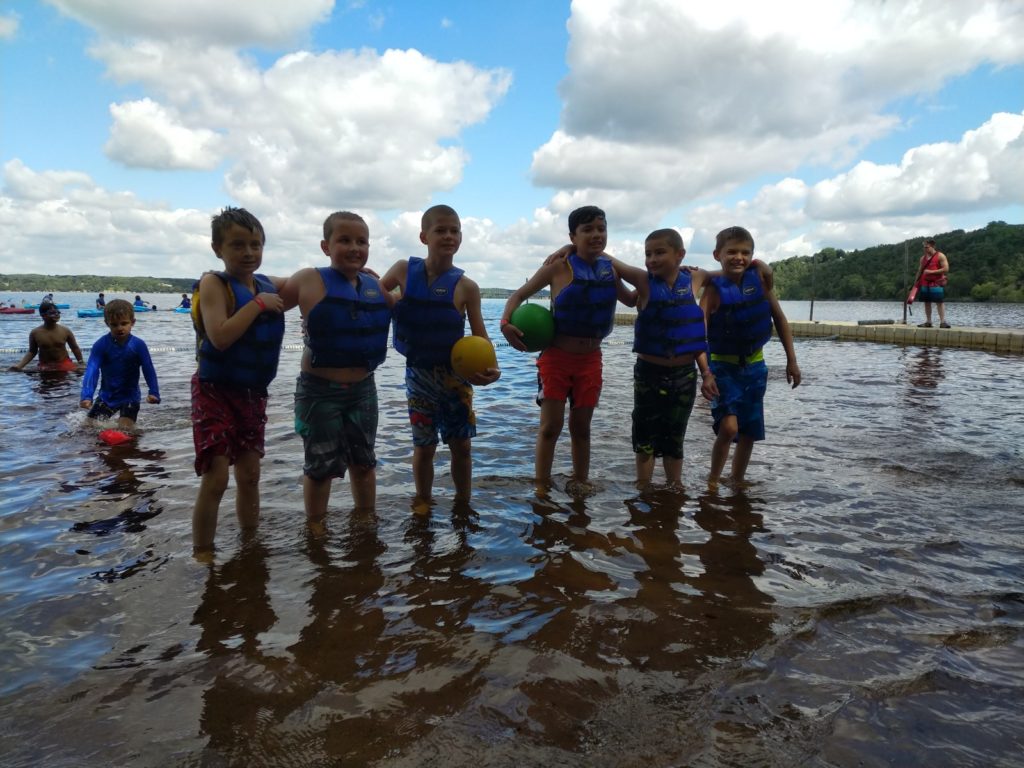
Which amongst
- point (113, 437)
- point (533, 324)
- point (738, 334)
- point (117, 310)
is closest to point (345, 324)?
point (533, 324)

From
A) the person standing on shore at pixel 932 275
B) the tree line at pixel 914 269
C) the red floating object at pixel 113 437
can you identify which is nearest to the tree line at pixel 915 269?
the tree line at pixel 914 269

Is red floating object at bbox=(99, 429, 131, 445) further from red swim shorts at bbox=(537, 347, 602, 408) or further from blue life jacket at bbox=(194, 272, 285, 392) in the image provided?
red swim shorts at bbox=(537, 347, 602, 408)

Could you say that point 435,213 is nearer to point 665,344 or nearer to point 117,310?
point 665,344

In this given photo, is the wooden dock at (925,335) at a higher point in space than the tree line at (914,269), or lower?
lower

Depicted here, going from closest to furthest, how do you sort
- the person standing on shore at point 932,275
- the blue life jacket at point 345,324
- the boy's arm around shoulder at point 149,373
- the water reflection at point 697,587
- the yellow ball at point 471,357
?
1. the water reflection at point 697,587
2. the blue life jacket at point 345,324
3. the yellow ball at point 471,357
4. the boy's arm around shoulder at point 149,373
5. the person standing on shore at point 932,275

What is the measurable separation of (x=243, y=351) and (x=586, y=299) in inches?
110

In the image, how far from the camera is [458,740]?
2.39 m

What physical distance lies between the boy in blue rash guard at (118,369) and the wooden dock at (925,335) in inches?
848

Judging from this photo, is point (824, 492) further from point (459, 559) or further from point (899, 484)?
point (459, 559)

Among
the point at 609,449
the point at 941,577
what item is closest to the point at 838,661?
the point at 941,577

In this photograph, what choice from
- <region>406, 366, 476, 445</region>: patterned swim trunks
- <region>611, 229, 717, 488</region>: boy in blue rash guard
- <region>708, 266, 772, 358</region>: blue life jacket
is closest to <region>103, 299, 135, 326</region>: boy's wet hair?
<region>406, 366, 476, 445</region>: patterned swim trunks

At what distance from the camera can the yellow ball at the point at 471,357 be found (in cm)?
479

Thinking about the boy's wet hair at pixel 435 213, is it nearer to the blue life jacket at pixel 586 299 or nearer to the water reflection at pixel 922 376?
the blue life jacket at pixel 586 299

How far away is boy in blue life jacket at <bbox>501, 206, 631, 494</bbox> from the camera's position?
546 cm
